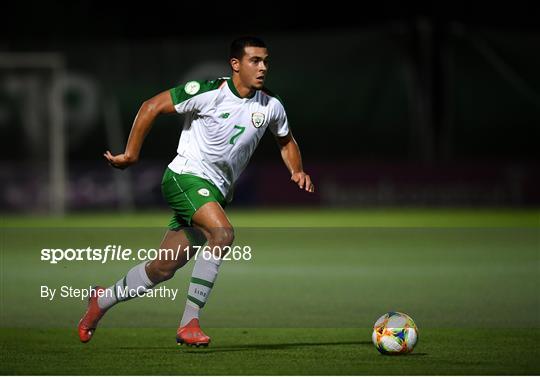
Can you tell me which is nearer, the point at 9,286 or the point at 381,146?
the point at 9,286

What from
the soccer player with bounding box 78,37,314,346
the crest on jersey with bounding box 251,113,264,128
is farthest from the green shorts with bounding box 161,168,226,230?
the crest on jersey with bounding box 251,113,264,128

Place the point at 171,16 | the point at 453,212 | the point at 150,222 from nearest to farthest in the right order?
the point at 150,222 < the point at 453,212 < the point at 171,16

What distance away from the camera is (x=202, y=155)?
781 cm

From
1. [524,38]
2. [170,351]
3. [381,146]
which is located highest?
[524,38]

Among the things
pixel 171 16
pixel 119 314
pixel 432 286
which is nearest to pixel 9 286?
pixel 119 314

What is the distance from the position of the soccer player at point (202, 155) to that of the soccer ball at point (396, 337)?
3.62 ft

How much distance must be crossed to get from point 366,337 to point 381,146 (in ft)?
52.5

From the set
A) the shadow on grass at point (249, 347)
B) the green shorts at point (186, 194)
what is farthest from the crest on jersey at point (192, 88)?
the shadow on grass at point (249, 347)

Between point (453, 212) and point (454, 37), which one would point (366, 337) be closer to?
point (453, 212)

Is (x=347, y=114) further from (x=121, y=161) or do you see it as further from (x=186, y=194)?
(x=121, y=161)

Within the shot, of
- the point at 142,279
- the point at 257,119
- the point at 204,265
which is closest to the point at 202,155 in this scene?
the point at 257,119

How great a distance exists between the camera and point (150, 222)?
2041 centimetres

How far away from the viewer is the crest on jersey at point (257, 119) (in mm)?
7766

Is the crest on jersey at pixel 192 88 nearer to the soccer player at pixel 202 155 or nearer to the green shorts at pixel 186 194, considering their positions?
the soccer player at pixel 202 155
